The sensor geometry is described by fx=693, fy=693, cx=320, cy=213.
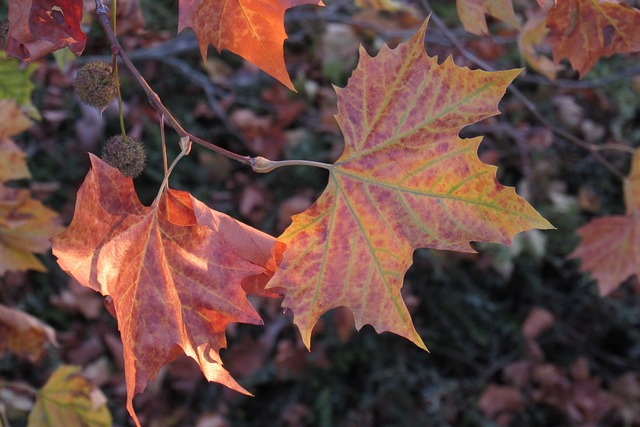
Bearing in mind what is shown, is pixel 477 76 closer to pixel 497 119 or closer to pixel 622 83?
pixel 497 119

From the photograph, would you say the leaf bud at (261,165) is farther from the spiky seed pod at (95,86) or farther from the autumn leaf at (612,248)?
the autumn leaf at (612,248)

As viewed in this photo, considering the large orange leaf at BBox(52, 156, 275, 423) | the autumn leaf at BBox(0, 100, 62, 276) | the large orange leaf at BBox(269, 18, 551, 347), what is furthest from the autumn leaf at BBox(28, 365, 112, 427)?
the large orange leaf at BBox(269, 18, 551, 347)

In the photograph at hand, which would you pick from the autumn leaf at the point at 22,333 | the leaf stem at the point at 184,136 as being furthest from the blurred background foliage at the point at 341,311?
the leaf stem at the point at 184,136

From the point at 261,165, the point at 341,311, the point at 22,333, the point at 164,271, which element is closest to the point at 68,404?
the point at 22,333

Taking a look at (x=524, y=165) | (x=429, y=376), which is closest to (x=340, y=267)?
(x=429, y=376)

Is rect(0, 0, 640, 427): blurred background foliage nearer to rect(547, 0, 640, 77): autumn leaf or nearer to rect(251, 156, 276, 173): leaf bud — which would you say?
rect(547, 0, 640, 77): autumn leaf

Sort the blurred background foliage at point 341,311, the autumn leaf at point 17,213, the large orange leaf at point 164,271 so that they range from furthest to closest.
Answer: the blurred background foliage at point 341,311 < the autumn leaf at point 17,213 < the large orange leaf at point 164,271
